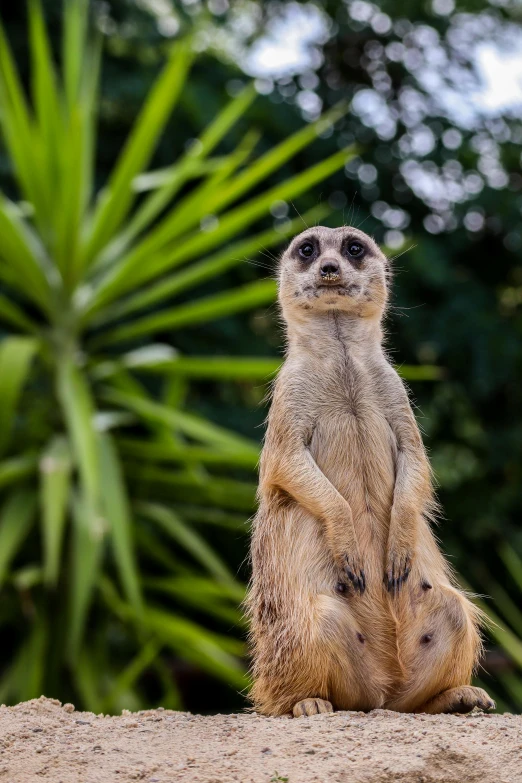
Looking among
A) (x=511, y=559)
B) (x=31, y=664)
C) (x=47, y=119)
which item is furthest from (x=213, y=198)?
(x=511, y=559)

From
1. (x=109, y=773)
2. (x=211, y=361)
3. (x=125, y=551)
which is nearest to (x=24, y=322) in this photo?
(x=211, y=361)

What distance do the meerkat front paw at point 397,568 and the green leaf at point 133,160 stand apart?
4.39 m

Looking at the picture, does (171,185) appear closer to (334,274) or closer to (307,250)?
(307,250)

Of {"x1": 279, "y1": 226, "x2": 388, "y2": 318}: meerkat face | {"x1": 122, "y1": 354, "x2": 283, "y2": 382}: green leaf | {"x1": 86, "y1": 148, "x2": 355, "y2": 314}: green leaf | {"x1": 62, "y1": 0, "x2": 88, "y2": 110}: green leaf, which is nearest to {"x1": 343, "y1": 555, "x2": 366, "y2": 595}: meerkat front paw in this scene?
{"x1": 279, "y1": 226, "x2": 388, "y2": 318}: meerkat face

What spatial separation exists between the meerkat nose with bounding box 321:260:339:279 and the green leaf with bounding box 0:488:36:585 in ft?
11.2

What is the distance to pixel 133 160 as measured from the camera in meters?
7.06

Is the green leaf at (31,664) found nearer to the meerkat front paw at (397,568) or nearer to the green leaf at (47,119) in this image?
the green leaf at (47,119)

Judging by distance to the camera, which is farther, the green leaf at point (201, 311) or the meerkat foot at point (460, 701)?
the green leaf at point (201, 311)

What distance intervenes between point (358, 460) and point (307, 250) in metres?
0.64

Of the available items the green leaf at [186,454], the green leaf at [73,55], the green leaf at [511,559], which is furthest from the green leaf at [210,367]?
the green leaf at [511,559]

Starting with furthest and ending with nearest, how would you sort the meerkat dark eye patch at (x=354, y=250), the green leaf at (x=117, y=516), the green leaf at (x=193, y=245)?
the green leaf at (x=193, y=245) → the green leaf at (x=117, y=516) → the meerkat dark eye patch at (x=354, y=250)

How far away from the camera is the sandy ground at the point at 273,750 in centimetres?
237

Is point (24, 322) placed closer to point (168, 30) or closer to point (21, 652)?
point (21, 652)

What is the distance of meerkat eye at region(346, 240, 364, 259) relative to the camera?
322cm
